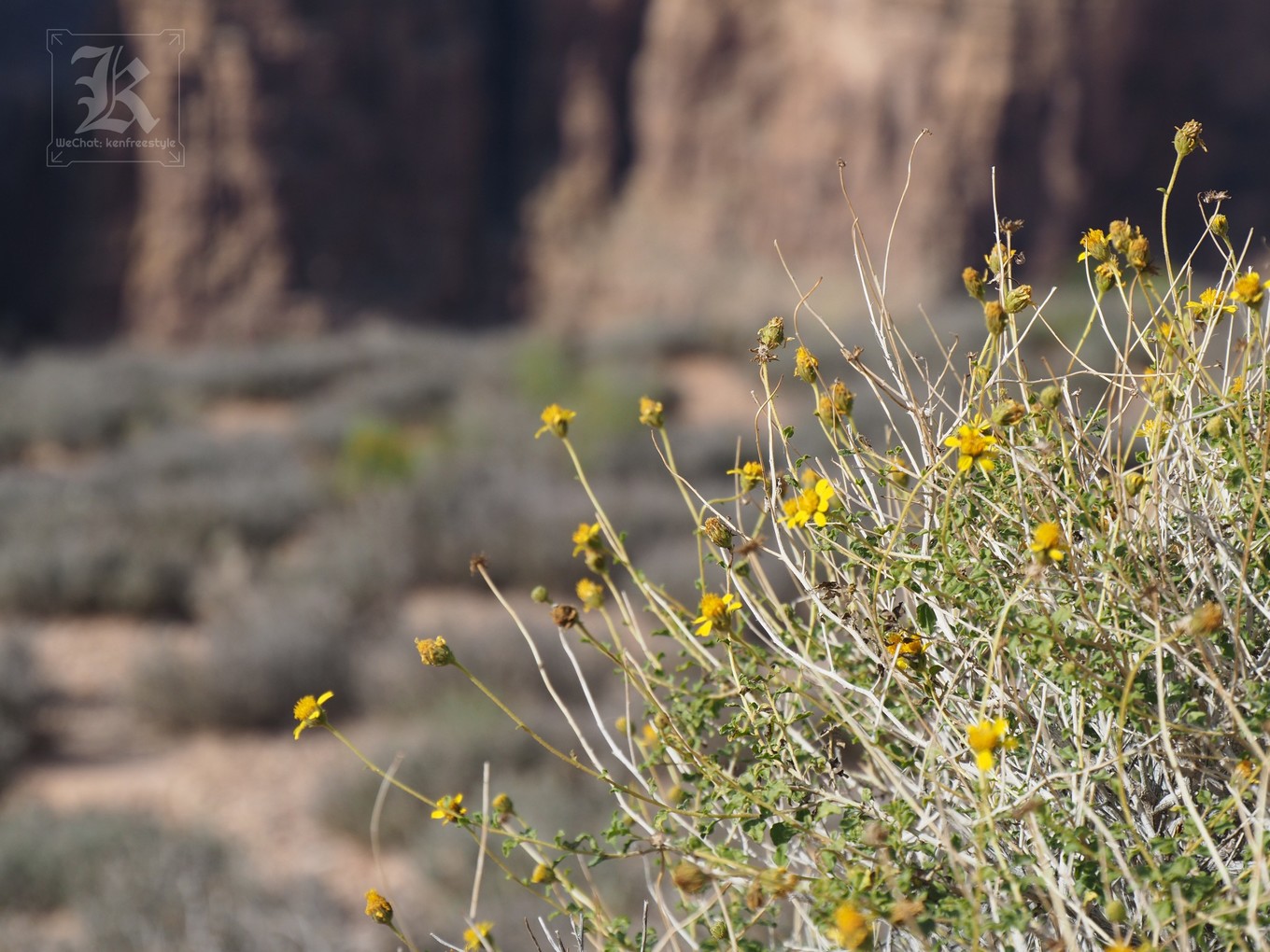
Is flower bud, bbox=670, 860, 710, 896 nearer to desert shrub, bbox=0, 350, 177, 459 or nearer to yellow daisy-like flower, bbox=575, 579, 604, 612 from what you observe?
yellow daisy-like flower, bbox=575, 579, 604, 612

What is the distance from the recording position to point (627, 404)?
10219mm

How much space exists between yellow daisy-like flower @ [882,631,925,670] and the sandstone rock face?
55.2 ft

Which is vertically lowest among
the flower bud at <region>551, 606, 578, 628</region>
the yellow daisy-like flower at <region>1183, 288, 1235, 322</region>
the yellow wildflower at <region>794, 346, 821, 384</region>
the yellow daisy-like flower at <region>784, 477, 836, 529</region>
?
the flower bud at <region>551, 606, 578, 628</region>

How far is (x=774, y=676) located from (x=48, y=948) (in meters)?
2.91

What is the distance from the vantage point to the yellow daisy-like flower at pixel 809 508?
1.18 meters

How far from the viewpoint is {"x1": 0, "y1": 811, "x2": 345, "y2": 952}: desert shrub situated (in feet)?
10.9

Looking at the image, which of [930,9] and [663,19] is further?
[663,19]

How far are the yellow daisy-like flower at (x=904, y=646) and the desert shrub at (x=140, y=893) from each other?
2.49m

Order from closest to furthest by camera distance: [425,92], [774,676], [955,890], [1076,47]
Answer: [955,890] < [774,676] < [1076,47] < [425,92]

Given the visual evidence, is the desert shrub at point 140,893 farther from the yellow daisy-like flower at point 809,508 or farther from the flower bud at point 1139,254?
the flower bud at point 1139,254

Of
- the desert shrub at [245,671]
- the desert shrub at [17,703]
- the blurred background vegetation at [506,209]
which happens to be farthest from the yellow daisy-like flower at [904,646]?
the blurred background vegetation at [506,209]

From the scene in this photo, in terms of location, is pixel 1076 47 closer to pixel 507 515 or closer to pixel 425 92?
pixel 425 92

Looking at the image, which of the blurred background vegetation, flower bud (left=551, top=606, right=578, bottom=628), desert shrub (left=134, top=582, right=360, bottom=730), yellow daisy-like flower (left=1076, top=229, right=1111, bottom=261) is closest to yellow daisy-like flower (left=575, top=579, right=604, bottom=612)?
flower bud (left=551, top=606, right=578, bottom=628)

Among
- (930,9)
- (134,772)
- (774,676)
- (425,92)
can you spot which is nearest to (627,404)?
(134,772)
